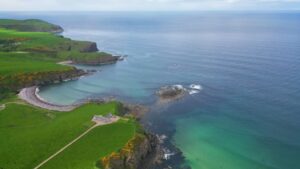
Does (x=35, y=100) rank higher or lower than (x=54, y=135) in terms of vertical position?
lower

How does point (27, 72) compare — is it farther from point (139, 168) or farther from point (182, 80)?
point (139, 168)

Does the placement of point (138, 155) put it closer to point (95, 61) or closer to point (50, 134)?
point (50, 134)

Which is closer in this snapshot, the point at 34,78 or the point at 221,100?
the point at 221,100

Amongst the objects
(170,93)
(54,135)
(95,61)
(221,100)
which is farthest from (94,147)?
(95,61)

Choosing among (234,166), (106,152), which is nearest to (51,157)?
(106,152)

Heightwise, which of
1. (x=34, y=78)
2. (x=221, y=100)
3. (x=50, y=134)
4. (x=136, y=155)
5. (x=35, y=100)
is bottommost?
(x=35, y=100)

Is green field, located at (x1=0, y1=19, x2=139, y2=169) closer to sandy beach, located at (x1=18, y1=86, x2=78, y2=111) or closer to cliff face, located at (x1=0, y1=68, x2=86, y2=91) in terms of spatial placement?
sandy beach, located at (x1=18, y1=86, x2=78, y2=111)
